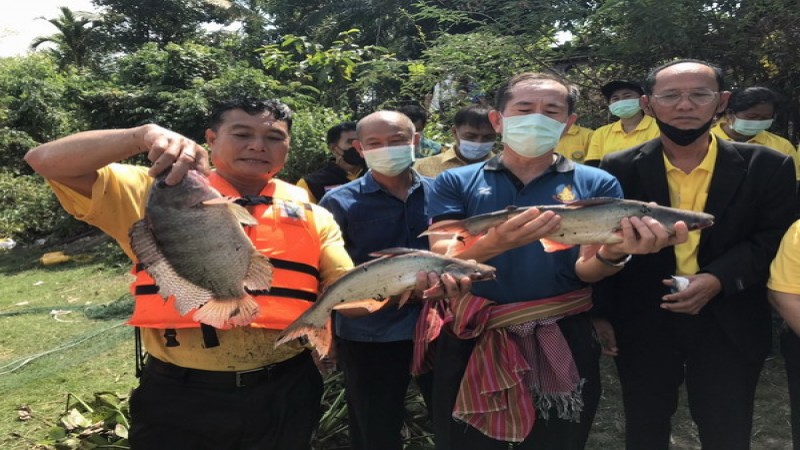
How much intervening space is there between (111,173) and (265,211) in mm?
675

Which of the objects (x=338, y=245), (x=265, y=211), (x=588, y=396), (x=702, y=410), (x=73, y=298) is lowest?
(x=73, y=298)

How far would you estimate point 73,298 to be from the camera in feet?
33.2

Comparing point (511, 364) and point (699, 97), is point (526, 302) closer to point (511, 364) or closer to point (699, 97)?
point (511, 364)

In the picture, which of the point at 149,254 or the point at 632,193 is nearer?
the point at 149,254

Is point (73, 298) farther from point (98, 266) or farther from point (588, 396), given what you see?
point (588, 396)

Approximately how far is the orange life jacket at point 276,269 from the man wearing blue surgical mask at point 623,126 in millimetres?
4137

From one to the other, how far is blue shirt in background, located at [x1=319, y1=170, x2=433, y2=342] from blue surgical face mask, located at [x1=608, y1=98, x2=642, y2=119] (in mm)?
3288

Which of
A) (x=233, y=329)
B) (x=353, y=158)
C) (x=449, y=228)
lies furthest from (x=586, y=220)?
(x=353, y=158)

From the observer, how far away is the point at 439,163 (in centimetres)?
507

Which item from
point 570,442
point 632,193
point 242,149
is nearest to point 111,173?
point 242,149

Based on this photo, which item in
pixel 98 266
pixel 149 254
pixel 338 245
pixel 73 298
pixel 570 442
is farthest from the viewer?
pixel 98 266

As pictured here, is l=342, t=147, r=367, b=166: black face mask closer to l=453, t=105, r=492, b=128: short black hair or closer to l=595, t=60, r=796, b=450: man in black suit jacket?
l=453, t=105, r=492, b=128: short black hair

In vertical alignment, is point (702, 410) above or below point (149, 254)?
below

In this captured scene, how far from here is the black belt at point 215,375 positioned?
249cm
